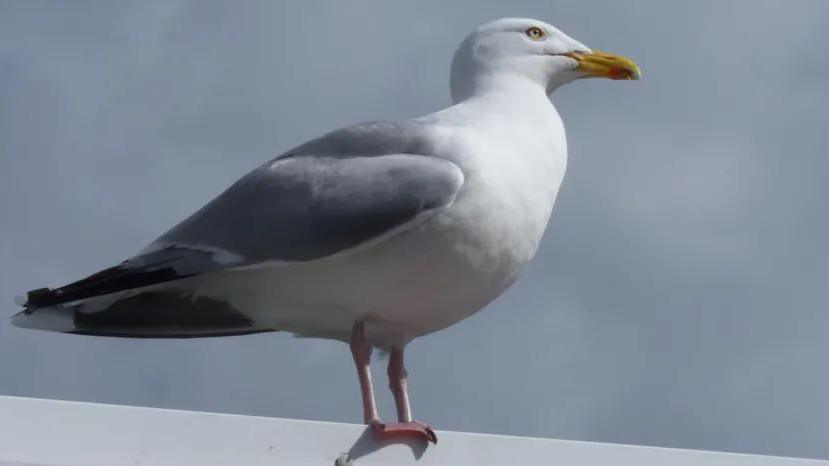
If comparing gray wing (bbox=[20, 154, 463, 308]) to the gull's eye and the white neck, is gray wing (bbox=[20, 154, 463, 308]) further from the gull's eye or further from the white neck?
the gull's eye

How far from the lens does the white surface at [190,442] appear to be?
2.77 m

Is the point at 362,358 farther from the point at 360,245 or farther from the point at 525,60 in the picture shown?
the point at 525,60

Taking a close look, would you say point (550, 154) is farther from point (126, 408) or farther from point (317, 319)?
point (126, 408)

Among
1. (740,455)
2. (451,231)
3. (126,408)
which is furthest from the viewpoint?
(451,231)

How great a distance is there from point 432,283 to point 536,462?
634mm

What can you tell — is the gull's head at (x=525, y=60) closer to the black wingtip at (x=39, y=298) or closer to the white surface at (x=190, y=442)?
the black wingtip at (x=39, y=298)

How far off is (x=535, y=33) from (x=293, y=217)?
1.15 m

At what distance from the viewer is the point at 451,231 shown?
3469mm

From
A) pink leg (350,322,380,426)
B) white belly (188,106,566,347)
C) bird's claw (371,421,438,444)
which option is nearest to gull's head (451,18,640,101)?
white belly (188,106,566,347)

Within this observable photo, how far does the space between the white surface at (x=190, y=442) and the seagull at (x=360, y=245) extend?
0.30 m

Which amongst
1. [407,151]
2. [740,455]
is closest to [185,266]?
[407,151]

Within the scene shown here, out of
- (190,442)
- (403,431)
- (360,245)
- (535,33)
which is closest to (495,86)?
(535,33)

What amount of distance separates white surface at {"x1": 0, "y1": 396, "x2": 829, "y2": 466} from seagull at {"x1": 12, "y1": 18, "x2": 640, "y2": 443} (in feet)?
0.98

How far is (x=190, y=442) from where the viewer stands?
2.83 meters
